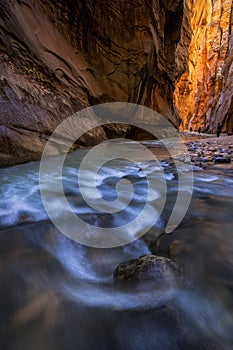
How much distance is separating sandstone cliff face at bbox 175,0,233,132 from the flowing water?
27.6 meters

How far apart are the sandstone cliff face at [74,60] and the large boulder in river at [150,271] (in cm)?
290

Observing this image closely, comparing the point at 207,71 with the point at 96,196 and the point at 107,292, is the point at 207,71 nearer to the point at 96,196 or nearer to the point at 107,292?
the point at 96,196

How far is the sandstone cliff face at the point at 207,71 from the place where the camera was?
93.6 ft

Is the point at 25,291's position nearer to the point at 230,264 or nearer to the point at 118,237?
the point at 118,237

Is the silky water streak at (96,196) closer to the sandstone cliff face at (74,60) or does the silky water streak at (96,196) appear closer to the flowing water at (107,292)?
the flowing water at (107,292)

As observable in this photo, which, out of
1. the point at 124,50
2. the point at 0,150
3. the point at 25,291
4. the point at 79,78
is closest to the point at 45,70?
the point at 79,78

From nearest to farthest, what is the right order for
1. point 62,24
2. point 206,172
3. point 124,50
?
point 206,172 < point 62,24 < point 124,50

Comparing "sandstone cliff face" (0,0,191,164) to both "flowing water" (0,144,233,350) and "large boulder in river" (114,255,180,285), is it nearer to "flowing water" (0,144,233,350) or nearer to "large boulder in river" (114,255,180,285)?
"flowing water" (0,144,233,350)

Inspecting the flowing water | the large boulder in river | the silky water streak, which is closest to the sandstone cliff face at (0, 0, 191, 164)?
the silky water streak

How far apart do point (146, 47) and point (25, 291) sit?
9.64m

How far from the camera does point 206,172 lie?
11.4 feet

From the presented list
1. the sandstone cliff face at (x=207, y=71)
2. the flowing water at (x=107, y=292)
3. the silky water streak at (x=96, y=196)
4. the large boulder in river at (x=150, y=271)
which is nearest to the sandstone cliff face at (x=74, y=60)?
the silky water streak at (x=96, y=196)

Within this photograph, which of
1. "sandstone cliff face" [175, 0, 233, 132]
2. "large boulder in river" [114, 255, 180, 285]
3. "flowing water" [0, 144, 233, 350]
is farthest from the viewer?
"sandstone cliff face" [175, 0, 233, 132]

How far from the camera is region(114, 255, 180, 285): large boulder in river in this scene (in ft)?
3.24
